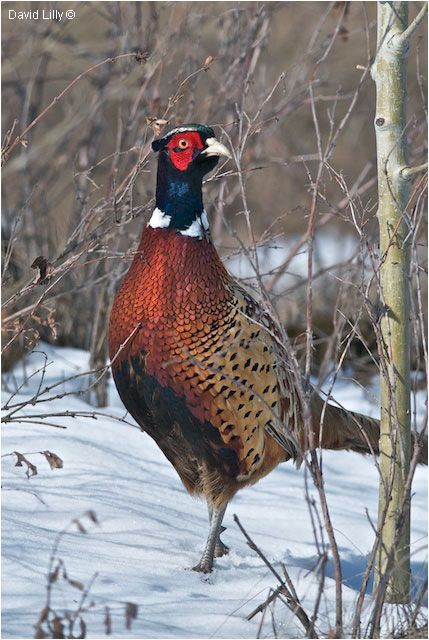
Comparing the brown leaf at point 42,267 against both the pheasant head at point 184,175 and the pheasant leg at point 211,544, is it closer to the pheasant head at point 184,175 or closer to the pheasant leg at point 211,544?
the pheasant head at point 184,175

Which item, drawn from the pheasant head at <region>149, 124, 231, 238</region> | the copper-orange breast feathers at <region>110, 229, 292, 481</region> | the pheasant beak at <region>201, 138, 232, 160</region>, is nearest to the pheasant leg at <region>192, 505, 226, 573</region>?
the copper-orange breast feathers at <region>110, 229, 292, 481</region>

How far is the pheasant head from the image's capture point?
10.9 feet

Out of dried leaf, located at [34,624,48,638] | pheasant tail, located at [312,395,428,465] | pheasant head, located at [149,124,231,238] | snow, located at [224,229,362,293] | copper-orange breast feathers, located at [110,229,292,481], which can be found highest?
snow, located at [224,229,362,293]

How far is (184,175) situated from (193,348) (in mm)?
594

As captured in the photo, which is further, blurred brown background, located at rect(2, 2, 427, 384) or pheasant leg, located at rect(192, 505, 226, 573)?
blurred brown background, located at rect(2, 2, 427, 384)

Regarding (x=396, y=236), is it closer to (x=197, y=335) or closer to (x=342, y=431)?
(x=197, y=335)

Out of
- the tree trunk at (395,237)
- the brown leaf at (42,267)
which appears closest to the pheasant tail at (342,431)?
the tree trunk at (395,237)

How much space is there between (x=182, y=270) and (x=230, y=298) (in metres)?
0.19

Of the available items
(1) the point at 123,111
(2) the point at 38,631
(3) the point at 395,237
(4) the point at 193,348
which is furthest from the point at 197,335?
(1) the point at 123,111

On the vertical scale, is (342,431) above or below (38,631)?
above

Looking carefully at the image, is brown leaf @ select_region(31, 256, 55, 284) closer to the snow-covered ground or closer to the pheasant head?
the pheasant head

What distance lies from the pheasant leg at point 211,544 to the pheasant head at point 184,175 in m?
0.97

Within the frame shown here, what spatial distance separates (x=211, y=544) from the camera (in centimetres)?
345

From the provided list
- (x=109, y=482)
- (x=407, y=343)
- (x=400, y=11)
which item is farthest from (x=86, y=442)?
(x=400, y=11)
